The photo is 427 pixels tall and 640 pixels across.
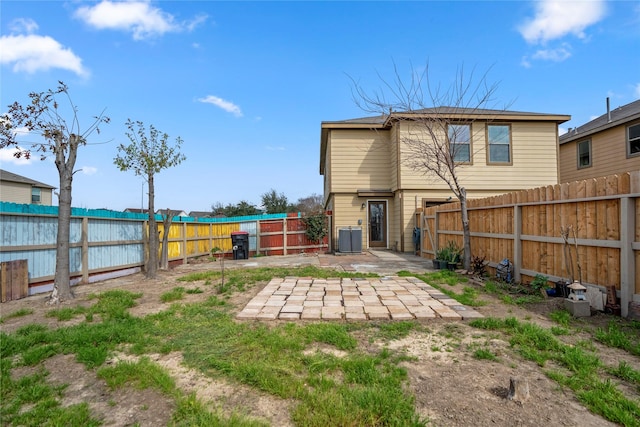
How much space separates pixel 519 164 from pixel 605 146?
4652 mm

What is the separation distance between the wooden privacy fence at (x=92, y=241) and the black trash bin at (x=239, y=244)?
1170mm

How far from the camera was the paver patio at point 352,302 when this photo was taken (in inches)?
163

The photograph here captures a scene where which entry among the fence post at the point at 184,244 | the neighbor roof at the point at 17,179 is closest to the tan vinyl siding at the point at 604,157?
the fence post at the point at 184,244

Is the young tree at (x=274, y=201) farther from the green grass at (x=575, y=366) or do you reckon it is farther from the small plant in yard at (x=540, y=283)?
the green grass at (x=575, y=366)

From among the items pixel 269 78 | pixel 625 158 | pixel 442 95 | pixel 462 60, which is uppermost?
pixel 269 78

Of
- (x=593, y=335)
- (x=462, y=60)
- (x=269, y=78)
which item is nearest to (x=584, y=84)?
(x=462, y=60)

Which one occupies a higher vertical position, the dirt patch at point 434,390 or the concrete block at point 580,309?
the concrete block at point 580,309

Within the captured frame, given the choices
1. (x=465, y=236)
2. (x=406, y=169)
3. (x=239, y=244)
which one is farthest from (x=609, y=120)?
(x=239, y=244)

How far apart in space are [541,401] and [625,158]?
16.1 metres

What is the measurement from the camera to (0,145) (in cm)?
518

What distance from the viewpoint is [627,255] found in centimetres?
381

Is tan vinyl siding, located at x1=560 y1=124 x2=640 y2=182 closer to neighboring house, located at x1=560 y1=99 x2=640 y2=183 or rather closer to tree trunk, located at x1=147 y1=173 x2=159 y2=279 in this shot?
neighboring house, located at x1=560 y1=99 x2=640 y2=183

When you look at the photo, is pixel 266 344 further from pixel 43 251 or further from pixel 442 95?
pixel 442 95

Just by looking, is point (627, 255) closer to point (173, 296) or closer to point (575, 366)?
point (575, 366)
